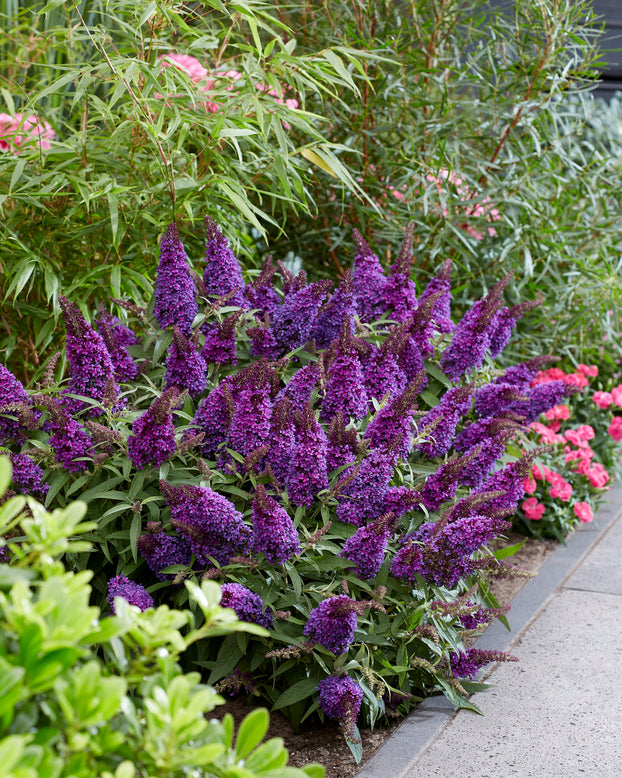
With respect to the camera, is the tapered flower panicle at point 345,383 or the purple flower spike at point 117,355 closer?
the tapered flower panicle at point 345,383

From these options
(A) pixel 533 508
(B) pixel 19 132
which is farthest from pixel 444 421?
(B) pixel 19 132

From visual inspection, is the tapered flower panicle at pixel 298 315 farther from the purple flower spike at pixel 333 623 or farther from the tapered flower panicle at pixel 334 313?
the purple flower spike at pixel 333 623

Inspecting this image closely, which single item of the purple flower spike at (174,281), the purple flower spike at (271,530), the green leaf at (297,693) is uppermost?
the purple flower spike at (174,281)

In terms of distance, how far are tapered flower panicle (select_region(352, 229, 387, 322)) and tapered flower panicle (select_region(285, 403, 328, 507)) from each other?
2.98 feet

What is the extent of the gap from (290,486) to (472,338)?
34.8 inches

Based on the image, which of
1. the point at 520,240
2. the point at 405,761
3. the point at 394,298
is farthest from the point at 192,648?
the point at 520,240

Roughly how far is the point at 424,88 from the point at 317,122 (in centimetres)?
53

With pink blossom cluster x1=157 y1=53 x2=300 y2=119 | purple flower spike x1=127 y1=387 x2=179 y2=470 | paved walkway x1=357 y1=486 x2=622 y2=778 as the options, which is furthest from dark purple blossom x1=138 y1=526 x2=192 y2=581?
pink blossom cluster x1=157 y1=53 x2=300 y2=119

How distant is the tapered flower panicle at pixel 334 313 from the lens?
259cm

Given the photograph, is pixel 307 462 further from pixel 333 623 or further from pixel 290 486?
pixel 333 623

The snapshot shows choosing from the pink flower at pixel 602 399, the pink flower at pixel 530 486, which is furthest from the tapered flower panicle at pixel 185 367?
the pink flower at pixel 602 399

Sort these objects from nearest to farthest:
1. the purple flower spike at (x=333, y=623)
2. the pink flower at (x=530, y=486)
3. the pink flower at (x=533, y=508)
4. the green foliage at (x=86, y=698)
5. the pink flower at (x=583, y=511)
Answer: the green foliage at (x=86, y=698), the purple flower spike at (x=333, y=623), the pink flower at (x=530, y=486), the pink flower at (x=533, y=508), the pink flower at (x=583, y=511)

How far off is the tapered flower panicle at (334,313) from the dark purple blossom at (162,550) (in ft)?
3.02

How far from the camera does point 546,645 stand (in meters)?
2.57
